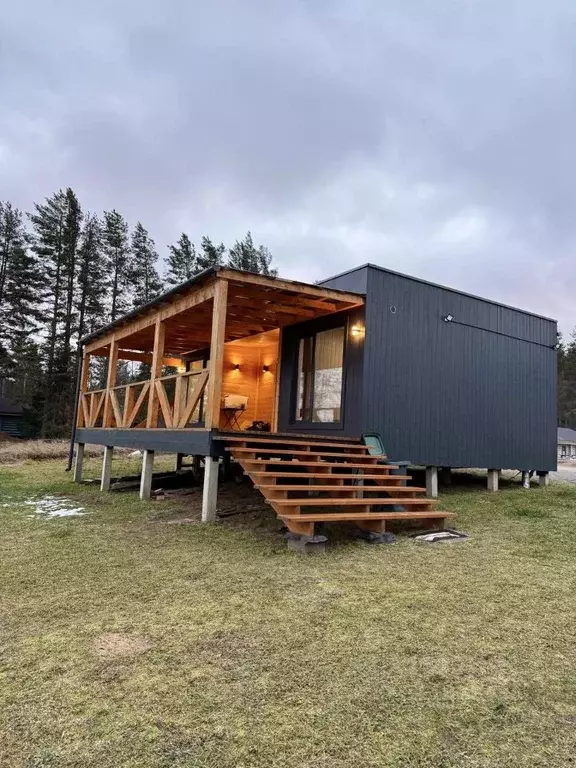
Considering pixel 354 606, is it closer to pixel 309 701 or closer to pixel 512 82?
pixel 309 701

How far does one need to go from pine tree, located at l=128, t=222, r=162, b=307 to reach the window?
18121mm

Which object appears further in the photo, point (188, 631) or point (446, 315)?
point (446, 315)

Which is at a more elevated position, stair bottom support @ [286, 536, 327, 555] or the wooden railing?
the wooden railing

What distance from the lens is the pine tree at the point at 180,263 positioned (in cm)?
2478

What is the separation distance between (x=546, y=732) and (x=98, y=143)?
18.8 metres

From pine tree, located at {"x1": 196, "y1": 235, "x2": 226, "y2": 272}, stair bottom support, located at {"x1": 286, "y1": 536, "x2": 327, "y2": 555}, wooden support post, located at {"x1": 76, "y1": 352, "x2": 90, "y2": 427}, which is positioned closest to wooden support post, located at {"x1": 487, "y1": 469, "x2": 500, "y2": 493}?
stair bottom support, located at {"x1": 286, "y1": 536, "x2": 327, "y2": 555}

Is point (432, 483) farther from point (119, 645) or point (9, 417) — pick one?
point (9, 417)

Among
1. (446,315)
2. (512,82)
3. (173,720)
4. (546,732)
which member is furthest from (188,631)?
(512,82)

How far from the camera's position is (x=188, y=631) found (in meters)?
2.70

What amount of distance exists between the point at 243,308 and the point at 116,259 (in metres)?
19.0

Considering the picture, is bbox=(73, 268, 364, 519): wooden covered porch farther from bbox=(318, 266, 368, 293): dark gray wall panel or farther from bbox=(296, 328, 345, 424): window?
bbox=(296, 328, 345, 424): window

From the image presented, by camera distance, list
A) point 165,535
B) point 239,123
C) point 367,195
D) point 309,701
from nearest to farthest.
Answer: point 309,701 → point 165,535 → point 239,123 → point 367,195

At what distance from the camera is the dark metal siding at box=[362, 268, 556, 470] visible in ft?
24.2

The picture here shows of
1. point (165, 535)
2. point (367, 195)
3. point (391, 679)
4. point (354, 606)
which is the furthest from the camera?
point (367, 195)
